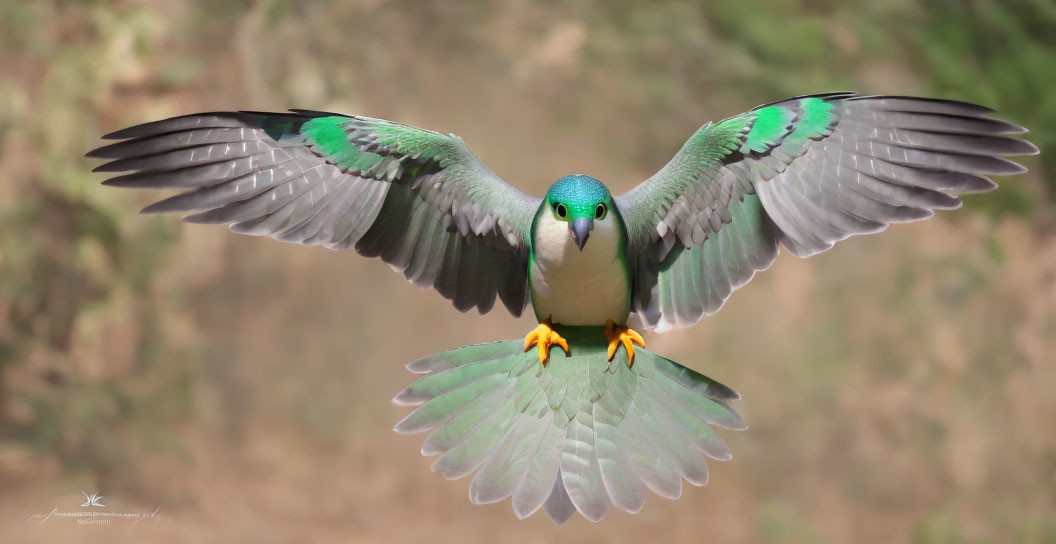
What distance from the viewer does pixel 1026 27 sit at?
4.02m

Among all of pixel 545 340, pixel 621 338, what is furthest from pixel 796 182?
pixel 545 340

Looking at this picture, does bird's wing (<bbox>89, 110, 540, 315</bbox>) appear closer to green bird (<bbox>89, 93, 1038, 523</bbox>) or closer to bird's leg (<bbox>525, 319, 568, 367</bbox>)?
green bird (<bbox>89, 93, 1038, 523</bbox>)

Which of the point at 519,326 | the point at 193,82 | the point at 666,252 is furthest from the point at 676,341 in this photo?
the point at 193,82

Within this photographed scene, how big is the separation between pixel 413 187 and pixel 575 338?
1.46 ft

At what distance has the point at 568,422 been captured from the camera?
187 centimetres

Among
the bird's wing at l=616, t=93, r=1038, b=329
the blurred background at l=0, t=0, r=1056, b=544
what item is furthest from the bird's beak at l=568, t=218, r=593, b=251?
the blurred background at l=0, t=0, r=1056, b=544

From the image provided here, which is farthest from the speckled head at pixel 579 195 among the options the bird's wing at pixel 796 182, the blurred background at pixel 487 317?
the blurred background at pixel 487 317

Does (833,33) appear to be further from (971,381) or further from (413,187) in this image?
(413,187)

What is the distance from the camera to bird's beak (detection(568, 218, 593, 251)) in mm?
1721

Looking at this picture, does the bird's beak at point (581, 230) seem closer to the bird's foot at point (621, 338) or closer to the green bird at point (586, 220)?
the green bird at point (586, 220)

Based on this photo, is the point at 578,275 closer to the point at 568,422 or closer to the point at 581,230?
the point at 581,230

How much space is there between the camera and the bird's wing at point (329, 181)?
1.97 meters

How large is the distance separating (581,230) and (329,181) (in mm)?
571

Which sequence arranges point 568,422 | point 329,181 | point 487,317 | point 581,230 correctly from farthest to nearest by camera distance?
point 487,317, point 329,181, point 568,422, point 581,230
